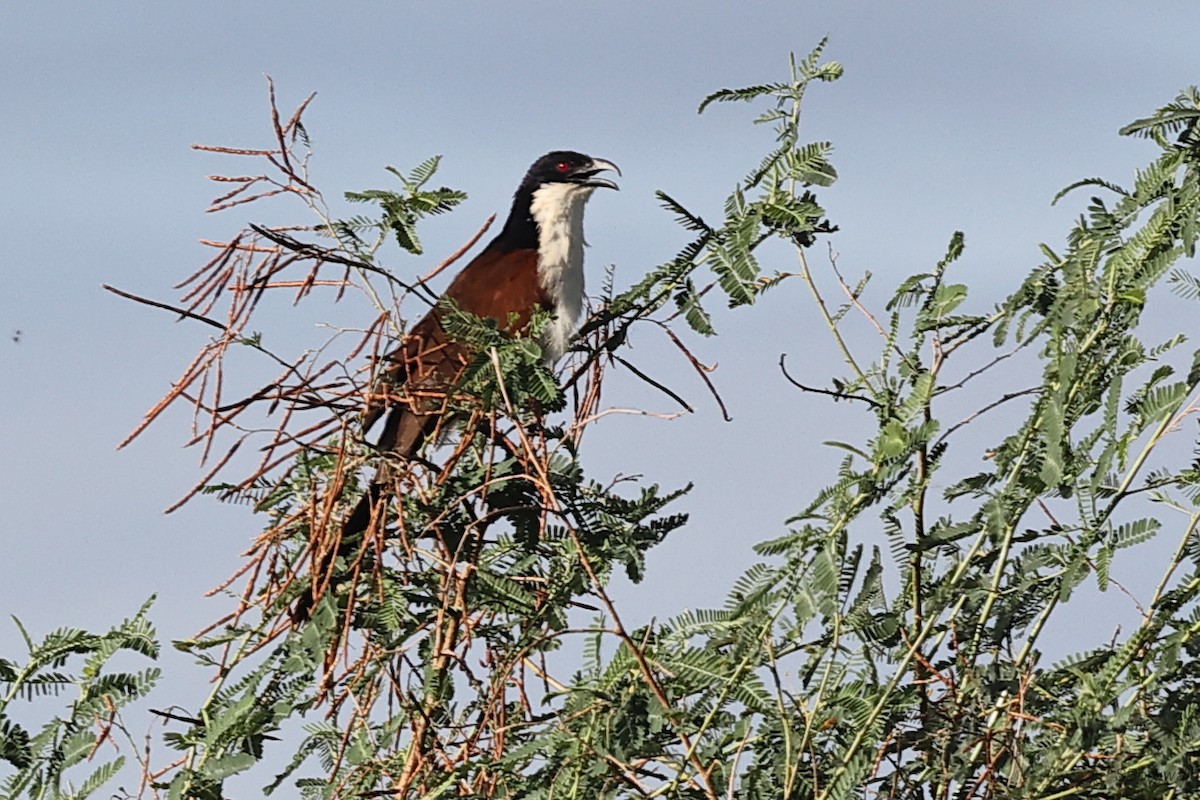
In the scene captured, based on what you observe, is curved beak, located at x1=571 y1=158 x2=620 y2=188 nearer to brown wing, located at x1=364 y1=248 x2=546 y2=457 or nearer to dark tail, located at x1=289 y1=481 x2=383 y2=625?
brown wing, located at x1=364 y1=248 x2=546 y2=457

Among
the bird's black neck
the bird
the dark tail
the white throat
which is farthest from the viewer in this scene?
the bird's black neck

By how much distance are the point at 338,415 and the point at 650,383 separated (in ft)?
2.37

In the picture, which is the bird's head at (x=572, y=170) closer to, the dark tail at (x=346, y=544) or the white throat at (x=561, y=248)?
the white throat at (x=561, y=248)

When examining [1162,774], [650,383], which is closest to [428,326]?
[650,383]

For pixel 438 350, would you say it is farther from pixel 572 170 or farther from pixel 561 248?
→ pixel 572 170

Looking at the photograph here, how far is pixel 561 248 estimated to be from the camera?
4.81m

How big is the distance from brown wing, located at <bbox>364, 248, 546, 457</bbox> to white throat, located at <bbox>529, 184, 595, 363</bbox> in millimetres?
50

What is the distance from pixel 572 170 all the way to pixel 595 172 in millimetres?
77

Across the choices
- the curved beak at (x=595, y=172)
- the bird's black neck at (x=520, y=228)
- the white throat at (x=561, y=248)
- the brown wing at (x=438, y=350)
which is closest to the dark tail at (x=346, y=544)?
the brown wing at (x=438, y=350)

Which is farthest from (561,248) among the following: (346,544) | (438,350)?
(346,544)

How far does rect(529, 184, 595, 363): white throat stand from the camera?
14.3ft

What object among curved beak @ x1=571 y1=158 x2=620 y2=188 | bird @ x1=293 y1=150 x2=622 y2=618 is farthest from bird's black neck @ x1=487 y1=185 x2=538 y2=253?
curved beak @ x1=571 y1=158 x2=620 y2=188

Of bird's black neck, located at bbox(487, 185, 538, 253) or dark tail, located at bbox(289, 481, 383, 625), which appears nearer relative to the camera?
dark tail, located at bbox(289, 481, 383, 625)

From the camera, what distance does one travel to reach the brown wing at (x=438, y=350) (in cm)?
297
